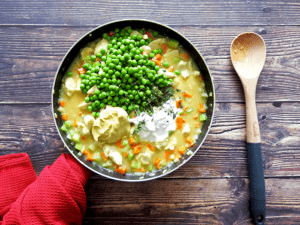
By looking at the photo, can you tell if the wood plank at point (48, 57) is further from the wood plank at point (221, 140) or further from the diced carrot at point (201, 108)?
the diced carrot at point (201, 108)

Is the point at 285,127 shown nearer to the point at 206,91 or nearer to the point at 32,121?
the point at 206,91

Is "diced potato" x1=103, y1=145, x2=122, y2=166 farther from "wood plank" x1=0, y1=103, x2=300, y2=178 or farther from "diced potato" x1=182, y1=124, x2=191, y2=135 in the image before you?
"diced potato" x1=182, y1=124, x2=191, y2=135

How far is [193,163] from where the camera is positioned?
93.6 inches

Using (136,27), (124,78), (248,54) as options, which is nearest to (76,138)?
(124,78)

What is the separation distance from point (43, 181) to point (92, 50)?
1220 millimetres

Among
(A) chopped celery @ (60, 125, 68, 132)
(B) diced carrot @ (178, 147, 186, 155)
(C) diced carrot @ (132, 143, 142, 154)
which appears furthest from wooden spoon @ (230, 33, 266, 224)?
(A) chopped celery @ (60, 125, 68, 132)

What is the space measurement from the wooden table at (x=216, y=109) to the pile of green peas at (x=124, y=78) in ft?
1.40

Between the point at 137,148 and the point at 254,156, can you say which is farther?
the point at 254,156

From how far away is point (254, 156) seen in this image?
7.47 ft

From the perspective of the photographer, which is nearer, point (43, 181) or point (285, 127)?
point (43, 181)

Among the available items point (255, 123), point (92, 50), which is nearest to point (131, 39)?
point (92, 50)

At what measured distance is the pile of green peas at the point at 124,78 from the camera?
2.06m

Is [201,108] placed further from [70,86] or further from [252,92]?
[70,86]

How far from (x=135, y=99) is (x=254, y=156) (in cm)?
125
